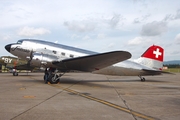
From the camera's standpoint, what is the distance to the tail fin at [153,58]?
19.5 m

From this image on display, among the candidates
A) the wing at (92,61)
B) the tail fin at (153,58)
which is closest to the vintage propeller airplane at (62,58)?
the wing at (92,61)

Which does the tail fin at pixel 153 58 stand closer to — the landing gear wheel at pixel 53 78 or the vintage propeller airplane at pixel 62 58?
the vintage propeller airplane at pixel 62 58

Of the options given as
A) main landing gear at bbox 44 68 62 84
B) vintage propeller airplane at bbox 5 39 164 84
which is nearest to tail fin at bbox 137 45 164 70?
vintage propeller airplane at bbox 5 39 164 84

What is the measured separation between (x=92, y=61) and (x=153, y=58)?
8.59 metres

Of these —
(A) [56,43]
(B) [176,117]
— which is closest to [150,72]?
(A) [56,43]

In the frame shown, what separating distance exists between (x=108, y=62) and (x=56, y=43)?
5.07m

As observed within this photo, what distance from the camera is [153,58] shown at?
19.6m

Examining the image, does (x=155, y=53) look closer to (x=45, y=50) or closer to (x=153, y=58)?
(x=153, y=58)

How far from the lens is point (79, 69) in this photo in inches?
627

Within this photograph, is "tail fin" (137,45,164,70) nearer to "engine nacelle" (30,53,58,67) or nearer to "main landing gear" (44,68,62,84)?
"main landing gear" (44,68,62,84)

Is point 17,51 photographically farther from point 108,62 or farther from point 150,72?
point 150,72

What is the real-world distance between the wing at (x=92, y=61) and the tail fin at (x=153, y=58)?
21.2ft

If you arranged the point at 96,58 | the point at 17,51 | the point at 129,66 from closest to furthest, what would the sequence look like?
the point at 96,58 < the point at 17,51 < the point at 129,66

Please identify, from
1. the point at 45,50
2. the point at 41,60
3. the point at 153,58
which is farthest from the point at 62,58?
the point at 153,58
